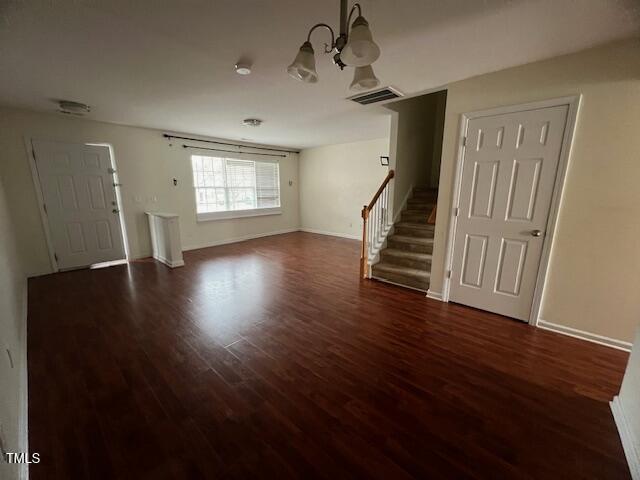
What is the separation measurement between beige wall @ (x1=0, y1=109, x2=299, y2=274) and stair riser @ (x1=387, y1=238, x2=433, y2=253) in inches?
161

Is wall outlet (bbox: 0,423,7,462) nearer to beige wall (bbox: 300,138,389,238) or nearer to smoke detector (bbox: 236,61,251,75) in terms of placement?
smoke detector (bbox: 236,61,251,75)

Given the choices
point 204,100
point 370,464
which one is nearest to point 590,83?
point 370,464

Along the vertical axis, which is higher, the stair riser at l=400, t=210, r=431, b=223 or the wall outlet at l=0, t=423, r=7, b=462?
the stair riser at l=400, t=210, r=431, b=223

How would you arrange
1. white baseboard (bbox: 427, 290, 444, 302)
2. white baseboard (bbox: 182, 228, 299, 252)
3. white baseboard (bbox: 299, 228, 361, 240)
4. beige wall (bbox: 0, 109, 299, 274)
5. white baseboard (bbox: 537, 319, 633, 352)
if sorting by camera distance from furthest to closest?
white baseboard (bbox: 299, 228, 361, 240), white baseboard (bbox: 182, 228, 299, 252), beige wall (bbox: 0, 109, 299, 274), white baseboard (bbox: 427, 290, 444, 302), white baseboard (bbox: 537, 319, 633, 352)

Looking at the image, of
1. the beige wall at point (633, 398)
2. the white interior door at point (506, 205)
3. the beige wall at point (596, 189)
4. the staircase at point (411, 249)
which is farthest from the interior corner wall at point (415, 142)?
the beige wall at point (633, 398)

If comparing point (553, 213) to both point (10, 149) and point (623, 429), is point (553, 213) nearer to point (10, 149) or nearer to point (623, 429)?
point (623, 429)

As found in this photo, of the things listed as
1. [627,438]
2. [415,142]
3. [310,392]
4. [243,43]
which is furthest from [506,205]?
[243,43]

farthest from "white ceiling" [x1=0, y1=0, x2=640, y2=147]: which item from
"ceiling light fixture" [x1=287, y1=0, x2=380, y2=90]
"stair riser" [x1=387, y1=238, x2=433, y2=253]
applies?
"stair riser" [x1=387, y1=238, x2=433, y2=253]

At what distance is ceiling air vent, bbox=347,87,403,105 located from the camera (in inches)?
115

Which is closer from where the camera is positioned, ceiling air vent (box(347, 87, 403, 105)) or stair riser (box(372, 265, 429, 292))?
ceiling air vent (box(347, 87, 403, 105))

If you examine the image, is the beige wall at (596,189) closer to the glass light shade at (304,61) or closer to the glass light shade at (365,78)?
the glass light shade at (365,78)

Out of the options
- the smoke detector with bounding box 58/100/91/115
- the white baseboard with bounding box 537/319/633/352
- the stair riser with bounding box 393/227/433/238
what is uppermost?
the smoke detector with bounding box 58/100/91/115

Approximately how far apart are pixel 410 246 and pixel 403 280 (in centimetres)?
56

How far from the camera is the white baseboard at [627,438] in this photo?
121cm
